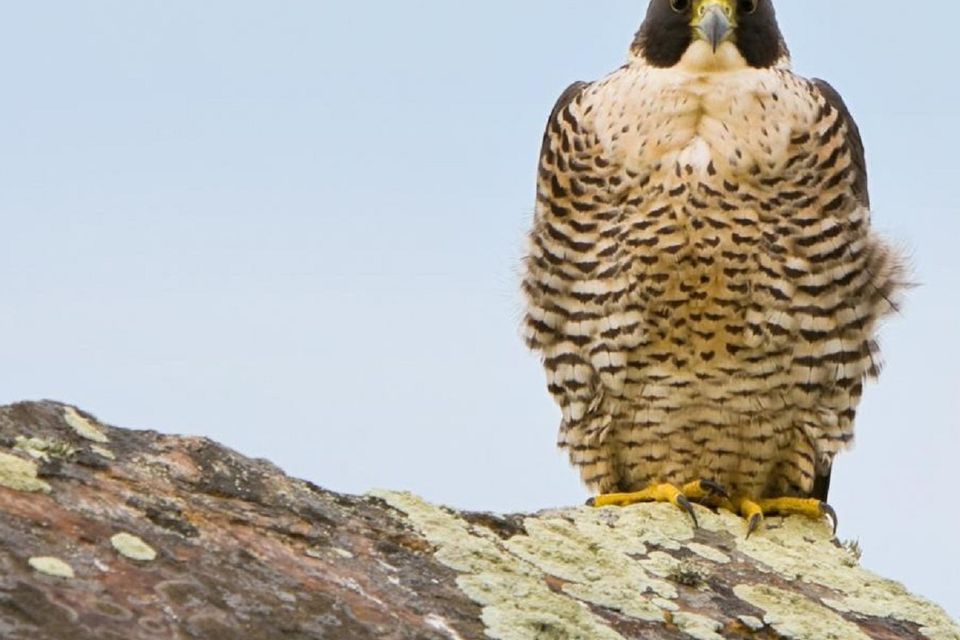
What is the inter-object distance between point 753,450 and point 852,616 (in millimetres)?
1900

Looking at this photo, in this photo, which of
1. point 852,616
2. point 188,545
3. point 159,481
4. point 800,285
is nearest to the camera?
point 188,545

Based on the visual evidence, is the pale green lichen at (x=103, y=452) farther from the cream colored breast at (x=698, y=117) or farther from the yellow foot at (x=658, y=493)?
the cream colored breast at (x=698, y=117)

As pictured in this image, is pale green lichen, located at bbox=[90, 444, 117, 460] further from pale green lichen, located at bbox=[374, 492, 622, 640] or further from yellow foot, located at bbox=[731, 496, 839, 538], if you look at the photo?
yellow foot, located at bbox=[731, 496, 839, 538]

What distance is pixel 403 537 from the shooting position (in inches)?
129

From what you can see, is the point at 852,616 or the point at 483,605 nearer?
the point at 483,605

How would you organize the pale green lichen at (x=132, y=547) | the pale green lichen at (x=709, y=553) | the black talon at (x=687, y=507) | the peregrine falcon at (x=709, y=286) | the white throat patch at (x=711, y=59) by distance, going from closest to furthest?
the pale green lichen at (x=132, y=547) < the pale green lichen at (x=709, y=553) < the black talon at (x=687, y=507) < the peregrine falcon at (x=709, y=286) < the white throat patch at (x=711, y=59)

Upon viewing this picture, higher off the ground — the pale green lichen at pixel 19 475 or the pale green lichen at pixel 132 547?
the pale green lichen at pixel 19 475

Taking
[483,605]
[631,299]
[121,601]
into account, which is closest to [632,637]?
[483,605]

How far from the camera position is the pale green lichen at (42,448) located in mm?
2986

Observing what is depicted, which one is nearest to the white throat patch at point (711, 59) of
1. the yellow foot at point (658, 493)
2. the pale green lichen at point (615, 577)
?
the yellow foot at point (658, 493)

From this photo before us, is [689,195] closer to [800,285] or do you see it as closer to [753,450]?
[800,285]

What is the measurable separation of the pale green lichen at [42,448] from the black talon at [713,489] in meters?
2.70

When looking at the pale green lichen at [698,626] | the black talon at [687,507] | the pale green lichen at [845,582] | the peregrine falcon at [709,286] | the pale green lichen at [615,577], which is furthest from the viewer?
the peregrine falcon at [709,286]

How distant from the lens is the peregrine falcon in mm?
5395
